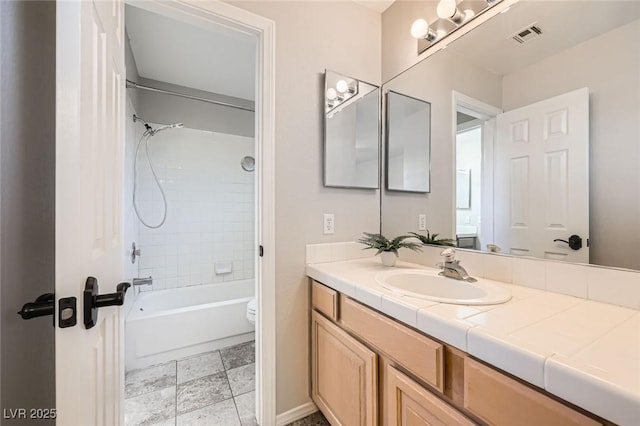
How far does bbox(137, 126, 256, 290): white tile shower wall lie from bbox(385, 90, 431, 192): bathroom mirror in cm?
187

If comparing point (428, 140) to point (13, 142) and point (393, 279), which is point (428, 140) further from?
point (13, 142)

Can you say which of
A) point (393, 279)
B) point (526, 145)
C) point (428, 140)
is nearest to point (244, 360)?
point (393, 279)

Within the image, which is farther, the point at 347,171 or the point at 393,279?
the point at 347,171

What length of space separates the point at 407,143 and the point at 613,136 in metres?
0.92

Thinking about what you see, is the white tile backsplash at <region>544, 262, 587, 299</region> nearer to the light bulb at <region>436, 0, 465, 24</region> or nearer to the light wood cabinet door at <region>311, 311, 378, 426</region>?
the light wood cabinet door at <region>311, 311, 378, 426</region>

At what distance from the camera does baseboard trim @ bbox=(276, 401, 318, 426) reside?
53.2 inches

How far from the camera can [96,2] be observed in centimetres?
63

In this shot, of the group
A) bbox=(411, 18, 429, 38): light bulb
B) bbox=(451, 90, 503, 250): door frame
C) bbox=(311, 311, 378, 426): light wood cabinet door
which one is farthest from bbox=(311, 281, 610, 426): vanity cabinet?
bbox=(411, 18, 429, 38): light bulb

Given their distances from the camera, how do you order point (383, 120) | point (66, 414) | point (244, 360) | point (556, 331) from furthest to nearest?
point (244, 360) → point (383, 120) → point (556, 331) → point (66, 414)

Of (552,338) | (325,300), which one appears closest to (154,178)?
(325,300)

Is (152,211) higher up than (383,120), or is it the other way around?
(383,120)

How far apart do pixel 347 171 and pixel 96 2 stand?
1.22m

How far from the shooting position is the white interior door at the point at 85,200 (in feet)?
1.55

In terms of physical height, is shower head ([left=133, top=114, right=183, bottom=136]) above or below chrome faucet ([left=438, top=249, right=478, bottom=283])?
above
